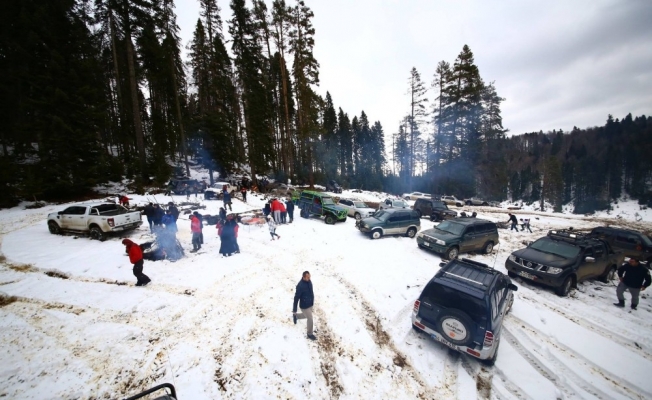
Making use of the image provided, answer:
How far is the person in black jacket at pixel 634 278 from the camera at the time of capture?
738 centimetres

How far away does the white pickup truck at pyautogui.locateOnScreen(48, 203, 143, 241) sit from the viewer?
1067 centimetres

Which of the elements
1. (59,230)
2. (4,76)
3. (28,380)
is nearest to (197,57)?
(4,76)

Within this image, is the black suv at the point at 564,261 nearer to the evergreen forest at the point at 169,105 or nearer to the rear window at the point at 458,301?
the rear window at the point at 458,301

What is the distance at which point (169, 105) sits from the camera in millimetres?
32062

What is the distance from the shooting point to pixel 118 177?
21.3 meters

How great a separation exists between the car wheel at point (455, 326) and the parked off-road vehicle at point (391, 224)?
322 inches

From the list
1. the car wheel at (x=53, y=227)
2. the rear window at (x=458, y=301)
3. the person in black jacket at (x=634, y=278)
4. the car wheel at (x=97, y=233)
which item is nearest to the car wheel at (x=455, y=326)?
the rear window at (x=458, y=301)

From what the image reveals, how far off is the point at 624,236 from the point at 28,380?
902 inches

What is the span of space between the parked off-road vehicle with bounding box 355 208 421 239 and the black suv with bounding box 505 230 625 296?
5343 millimetres

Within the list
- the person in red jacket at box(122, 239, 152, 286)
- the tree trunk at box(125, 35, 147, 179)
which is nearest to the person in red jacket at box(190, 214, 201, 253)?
the person in red jacket at box(122, 239, 152, 286)

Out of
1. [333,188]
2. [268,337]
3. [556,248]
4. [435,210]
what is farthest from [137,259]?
[333,188]

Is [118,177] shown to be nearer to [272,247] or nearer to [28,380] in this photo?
[272,247]

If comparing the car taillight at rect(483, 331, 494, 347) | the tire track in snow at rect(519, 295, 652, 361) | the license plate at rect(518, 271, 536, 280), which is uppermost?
the car taillight at rect(483, 331, 494, 347)

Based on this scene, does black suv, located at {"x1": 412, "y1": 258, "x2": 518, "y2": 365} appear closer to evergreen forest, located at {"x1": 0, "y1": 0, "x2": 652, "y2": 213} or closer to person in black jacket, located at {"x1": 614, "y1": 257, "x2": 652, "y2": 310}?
person in black jacket, located at {"x1": 614, "y1": 257, "x2": 652, "y2": 310}
